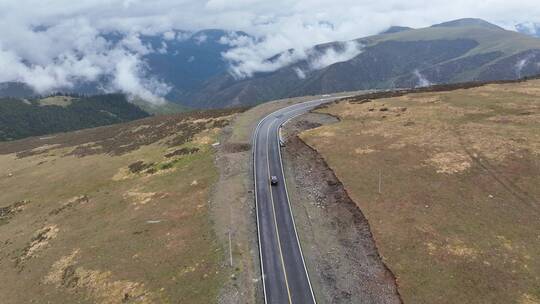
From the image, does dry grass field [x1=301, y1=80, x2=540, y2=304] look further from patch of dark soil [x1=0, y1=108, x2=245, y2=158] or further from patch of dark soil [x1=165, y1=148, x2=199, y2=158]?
patch of dark soil [x1=0, y1=108, x2=245, y2=158]

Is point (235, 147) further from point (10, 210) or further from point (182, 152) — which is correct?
point (10, 210)

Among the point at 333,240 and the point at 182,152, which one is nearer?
the point at 333,240

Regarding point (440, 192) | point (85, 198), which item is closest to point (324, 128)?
point (440, 192)

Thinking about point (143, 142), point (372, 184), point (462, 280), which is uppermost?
point (143, 142)

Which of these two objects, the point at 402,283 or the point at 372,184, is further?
the point at 372,184

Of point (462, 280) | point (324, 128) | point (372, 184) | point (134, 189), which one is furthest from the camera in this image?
point (324, 128)

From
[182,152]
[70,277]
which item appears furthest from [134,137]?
[70,277]

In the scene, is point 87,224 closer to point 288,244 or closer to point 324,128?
point 288,244
